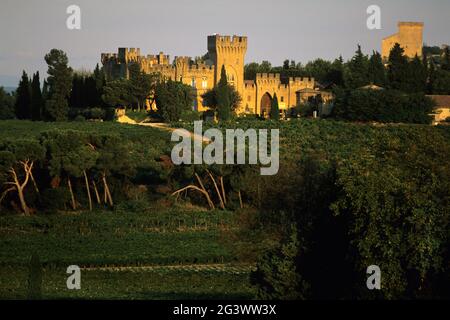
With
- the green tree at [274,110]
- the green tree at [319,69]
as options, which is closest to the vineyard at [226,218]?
the green tree at [274,110]

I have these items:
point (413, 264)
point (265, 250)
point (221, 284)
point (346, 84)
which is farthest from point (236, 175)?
point (346, 84)

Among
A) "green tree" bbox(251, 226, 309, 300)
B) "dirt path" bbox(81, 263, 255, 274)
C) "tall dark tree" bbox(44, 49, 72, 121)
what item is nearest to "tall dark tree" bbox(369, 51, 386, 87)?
"tall dark tree" bbox(44, 49, 72, 121)

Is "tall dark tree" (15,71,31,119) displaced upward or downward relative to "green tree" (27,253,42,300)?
upward

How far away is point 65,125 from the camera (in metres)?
45.8

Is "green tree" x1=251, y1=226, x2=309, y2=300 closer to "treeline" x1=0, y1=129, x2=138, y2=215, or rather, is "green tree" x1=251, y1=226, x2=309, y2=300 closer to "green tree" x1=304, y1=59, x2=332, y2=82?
"treeline" x1=0, y1=129, x2=138, y2=215

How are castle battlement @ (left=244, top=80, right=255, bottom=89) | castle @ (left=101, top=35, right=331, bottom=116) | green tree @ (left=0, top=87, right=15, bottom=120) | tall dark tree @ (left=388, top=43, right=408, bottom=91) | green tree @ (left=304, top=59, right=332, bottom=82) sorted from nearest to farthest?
1. tall dark tree @ (left=388, top=43, right=408, bottom=91)
2. castle @ (left=101, top=35, right=331, bottom=116)
3. castle battlement @ (left=244, top=80, right=255, bottom=89)
4. green tree @ (left=0, top=87, right=15, bottom=120)
5. green tree @ (left=304, top=59, right=332, bottom=82)

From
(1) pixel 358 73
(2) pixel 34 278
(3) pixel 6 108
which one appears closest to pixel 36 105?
(3) pixel 6 108

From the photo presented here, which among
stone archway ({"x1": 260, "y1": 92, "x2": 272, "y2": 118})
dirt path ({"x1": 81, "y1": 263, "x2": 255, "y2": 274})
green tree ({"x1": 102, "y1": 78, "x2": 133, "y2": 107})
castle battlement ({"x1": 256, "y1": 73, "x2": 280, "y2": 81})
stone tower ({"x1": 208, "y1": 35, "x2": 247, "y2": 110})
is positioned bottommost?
dirt path ({"x1": 81, "y1": 263, "x2": 255, "y2": 274})

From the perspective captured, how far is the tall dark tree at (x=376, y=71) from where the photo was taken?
5225cm

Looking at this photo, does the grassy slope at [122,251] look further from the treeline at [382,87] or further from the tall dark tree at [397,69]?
the tall dark tree at [397,69]

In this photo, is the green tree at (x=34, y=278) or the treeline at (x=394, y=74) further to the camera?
the treeline at (x=394, y=74)

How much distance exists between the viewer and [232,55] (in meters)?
53.6

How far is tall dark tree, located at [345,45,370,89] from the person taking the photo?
52438mm

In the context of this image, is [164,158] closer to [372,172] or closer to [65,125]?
[65,125]
